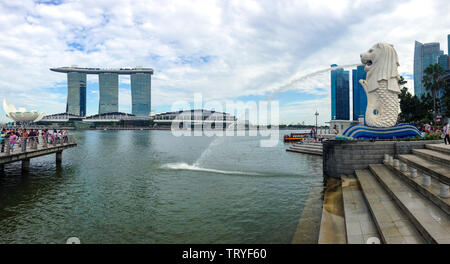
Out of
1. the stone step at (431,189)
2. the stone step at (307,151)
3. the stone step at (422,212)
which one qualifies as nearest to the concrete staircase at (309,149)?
the stone step at (307,151)

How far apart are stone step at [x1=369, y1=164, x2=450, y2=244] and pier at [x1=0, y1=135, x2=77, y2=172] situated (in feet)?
70.8

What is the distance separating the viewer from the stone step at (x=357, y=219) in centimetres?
723

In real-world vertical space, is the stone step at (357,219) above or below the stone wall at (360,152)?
below

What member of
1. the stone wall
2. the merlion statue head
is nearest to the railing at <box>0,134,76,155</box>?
the stone wall

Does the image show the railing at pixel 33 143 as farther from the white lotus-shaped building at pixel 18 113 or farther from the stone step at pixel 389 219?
the white lotus-shaped building at pixel 18 113

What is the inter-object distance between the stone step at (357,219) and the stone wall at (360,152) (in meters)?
4.01

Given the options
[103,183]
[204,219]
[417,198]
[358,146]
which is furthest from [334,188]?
[103,183]

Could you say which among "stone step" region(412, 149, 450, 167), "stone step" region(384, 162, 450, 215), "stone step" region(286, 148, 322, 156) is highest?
"stone step" region(412, 149, 450, 167)

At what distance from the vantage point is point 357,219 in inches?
335

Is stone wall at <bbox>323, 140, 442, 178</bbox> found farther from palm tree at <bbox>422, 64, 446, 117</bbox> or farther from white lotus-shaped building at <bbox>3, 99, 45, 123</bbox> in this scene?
white lotus-shaped building at <bbox>3, 99, 45, 123</bbox>

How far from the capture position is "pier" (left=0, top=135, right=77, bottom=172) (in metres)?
17.6
